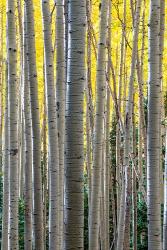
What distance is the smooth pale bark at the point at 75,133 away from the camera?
2.13 m

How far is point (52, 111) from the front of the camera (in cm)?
335

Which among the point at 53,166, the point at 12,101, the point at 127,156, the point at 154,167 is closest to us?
the point at 154,167

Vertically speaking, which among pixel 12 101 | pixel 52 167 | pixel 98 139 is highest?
pixel 12 101

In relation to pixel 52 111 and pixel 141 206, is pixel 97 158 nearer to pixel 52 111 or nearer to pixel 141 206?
pixel 52 111

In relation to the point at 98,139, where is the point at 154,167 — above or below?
below

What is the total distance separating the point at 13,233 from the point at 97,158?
88 centimetres

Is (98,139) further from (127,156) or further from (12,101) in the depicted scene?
(12,101)

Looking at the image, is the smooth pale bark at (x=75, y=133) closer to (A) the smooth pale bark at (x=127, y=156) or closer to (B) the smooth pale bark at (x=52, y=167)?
(B) the smooth pale bark at (x=52, y=167)

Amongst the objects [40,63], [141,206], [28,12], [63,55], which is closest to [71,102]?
[63,55]

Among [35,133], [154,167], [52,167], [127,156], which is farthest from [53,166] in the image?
[127,156]

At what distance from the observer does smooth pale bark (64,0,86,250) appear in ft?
7.00

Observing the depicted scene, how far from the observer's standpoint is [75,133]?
214 centimetres

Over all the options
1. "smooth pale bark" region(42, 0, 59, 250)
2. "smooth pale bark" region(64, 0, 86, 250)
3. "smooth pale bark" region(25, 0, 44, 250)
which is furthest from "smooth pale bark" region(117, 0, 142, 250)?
"smooth pale bark" region(64, 0, 86, 250)

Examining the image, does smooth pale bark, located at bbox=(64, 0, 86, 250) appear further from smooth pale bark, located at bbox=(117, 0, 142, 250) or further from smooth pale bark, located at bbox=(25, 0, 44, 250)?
smooth pale bark, located at bbox=(117, 0, 142, 250)
